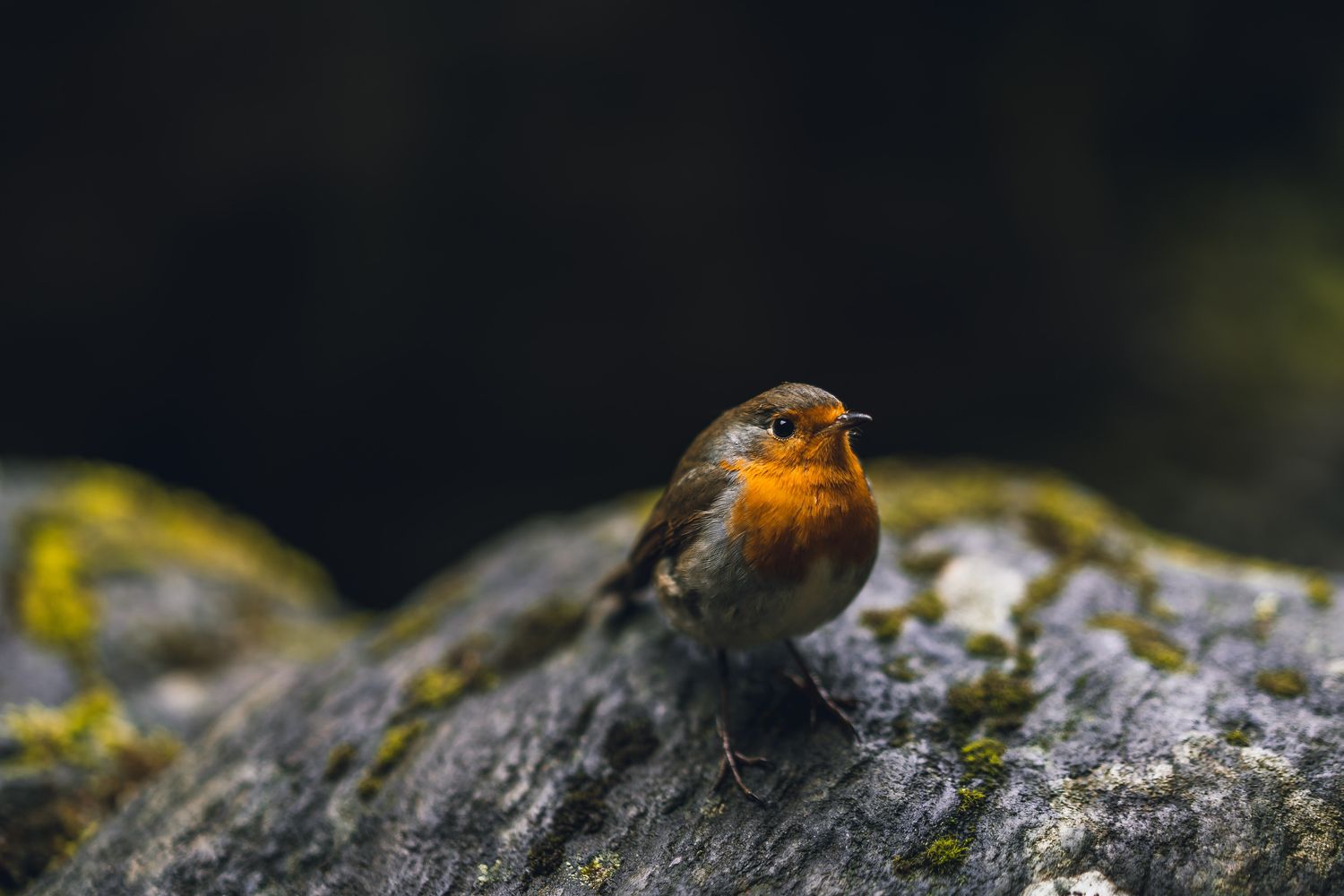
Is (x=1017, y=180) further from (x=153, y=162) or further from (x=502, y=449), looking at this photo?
(x=153, y=162)

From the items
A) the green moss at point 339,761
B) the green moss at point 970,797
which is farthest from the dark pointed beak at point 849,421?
the green moss at point 339,761

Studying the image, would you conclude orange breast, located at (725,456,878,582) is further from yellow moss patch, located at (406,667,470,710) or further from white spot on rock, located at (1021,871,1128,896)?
yellow moss patch, located at (406,667,470,710)

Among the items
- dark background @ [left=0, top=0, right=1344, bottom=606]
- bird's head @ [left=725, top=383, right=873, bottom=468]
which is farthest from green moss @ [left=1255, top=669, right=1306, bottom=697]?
dark background @ [left=0, top=0, right=1344, bottom=606]

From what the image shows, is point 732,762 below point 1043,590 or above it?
below

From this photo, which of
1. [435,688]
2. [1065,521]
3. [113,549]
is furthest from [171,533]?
[1065,521]

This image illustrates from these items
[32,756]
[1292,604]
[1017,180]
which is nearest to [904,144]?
[1017,180]

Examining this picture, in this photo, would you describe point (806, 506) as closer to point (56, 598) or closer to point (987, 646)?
point (987, 646)
